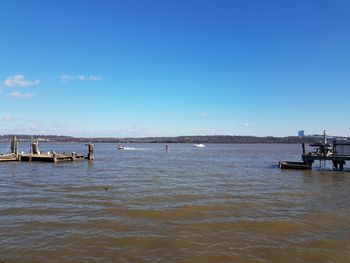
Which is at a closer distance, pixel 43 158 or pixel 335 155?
pixel 335 155

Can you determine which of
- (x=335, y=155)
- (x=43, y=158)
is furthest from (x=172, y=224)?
(x=43, y=158)

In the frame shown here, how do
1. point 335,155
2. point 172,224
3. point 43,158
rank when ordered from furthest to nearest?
point 43,158, point 335,155, point 172,224

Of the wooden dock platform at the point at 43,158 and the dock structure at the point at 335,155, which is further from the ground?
the dock structure at the point at 335,155

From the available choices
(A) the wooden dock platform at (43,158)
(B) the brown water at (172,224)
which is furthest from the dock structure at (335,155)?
(A) the wooden dock platform at (43,158)

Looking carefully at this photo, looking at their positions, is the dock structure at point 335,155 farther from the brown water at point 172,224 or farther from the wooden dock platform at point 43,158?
the wooden dock platform at point 43,158

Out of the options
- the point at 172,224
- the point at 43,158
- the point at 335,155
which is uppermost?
the point at 335,155

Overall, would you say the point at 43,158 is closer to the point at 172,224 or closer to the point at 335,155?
the point at 335,155

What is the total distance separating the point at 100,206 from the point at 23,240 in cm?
687

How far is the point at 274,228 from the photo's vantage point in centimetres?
1627

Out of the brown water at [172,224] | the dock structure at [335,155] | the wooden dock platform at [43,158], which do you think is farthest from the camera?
the wooden dock platform at [43,158]

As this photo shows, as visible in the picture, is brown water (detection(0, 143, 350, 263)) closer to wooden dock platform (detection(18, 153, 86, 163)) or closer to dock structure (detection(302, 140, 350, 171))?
dock structure (detection(302, 140, 350, 171))

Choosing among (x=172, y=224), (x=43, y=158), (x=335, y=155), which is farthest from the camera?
(x=43, y=158)

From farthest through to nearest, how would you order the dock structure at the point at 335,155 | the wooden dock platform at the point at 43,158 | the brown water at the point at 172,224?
the wooden dock platform at the point at 43,158, the dock structure at the point at 335,155, the brown water at the point at 172,224

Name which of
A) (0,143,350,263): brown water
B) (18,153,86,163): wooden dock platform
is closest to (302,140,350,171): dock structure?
(0,143,350,263): brown water
